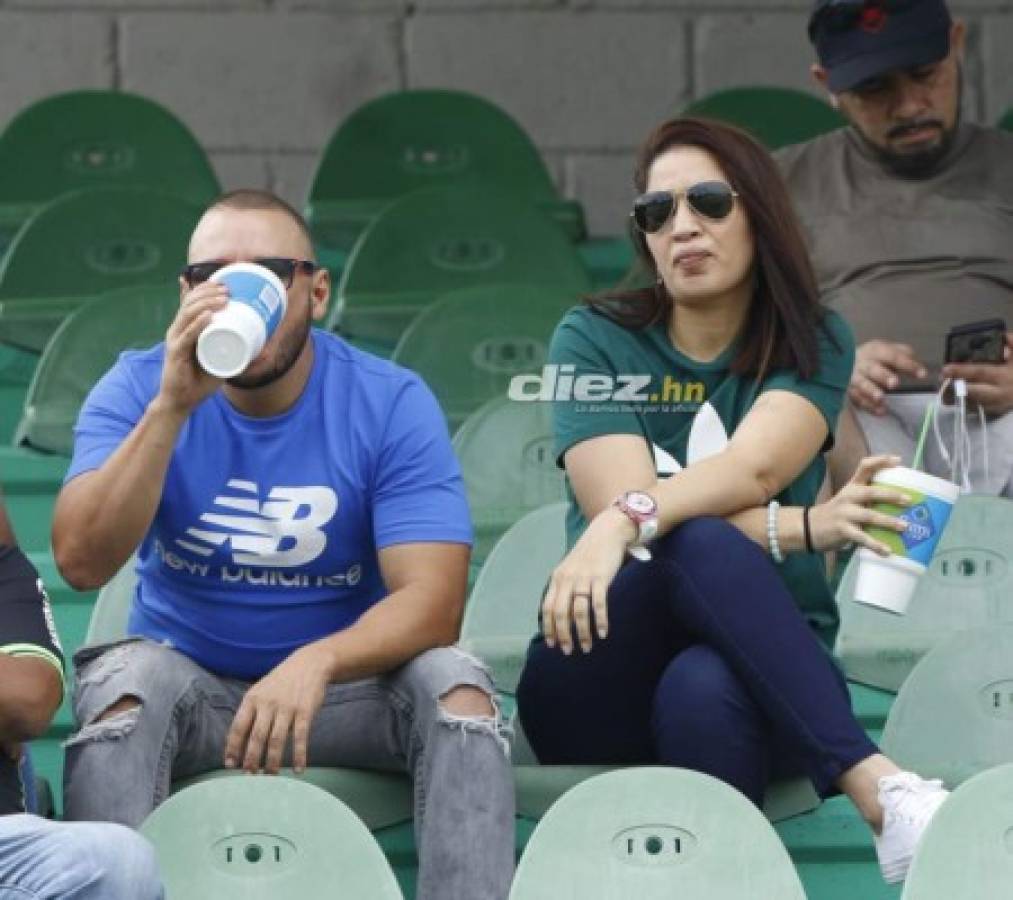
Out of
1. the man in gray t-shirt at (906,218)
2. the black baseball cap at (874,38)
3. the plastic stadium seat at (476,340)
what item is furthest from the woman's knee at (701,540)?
the plastic stadium seat at (476,340)

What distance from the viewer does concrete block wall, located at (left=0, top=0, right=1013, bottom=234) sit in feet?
21.2

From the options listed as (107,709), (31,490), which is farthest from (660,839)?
(31,490)

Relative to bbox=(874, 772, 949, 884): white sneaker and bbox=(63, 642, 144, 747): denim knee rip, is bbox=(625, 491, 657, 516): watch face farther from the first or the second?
bbox=(63, 642, 144, 747): denim knee rip

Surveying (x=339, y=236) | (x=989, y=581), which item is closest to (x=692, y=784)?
(x=989, y=581)

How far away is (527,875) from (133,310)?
1.82 m

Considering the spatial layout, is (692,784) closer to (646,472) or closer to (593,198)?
(646,472)

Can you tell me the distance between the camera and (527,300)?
5.11 meters

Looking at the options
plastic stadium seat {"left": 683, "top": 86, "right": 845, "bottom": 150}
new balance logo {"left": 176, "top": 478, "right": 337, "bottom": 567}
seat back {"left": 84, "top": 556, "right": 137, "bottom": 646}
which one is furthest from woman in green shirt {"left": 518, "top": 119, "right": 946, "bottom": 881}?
plastic stadium seat {"left": 683, "top": 86, "right": 845, "bottom": 150}

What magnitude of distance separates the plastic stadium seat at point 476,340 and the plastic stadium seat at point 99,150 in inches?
43.2

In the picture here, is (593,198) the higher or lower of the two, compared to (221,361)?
lower

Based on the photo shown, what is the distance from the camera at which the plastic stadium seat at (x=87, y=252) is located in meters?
5.46

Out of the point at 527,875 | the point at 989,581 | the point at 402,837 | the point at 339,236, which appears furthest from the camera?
the point at 339,236

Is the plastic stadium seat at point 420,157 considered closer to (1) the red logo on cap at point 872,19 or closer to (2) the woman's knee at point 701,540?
(1) the red logo on cap at point 872,19

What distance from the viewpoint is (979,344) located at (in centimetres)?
469
